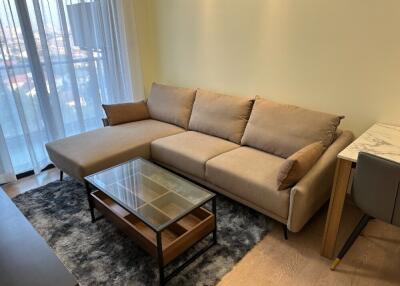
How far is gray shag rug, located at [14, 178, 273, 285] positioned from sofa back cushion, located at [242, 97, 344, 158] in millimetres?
583

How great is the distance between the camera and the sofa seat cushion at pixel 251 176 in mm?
1919

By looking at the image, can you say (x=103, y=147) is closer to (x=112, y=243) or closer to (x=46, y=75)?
(x=112, y=243)

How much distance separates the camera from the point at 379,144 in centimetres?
180

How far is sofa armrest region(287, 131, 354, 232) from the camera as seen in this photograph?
70.4 inches

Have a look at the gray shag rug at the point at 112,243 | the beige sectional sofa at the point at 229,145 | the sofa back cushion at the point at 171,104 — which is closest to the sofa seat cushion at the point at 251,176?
the beige sectional sofa at the point at 229,145

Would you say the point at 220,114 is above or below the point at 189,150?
above

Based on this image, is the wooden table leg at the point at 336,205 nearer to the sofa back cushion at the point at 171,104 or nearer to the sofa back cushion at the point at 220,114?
the sofa back cushion at the point at 220,114

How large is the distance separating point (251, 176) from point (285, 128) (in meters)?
0.55

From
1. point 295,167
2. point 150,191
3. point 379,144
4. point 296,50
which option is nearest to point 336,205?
point 295,167

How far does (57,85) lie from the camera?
9.98 feet

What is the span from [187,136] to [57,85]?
1.53 metres

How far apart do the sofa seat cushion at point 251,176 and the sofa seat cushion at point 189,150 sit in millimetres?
102

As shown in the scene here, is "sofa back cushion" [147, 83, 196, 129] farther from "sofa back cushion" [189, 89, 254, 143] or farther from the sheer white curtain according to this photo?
the sheer white curtain

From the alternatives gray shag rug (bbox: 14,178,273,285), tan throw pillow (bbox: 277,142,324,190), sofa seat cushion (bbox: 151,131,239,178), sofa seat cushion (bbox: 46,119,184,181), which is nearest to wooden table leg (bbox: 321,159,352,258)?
tan throw pillow (bbox: 277,142,324,190)
